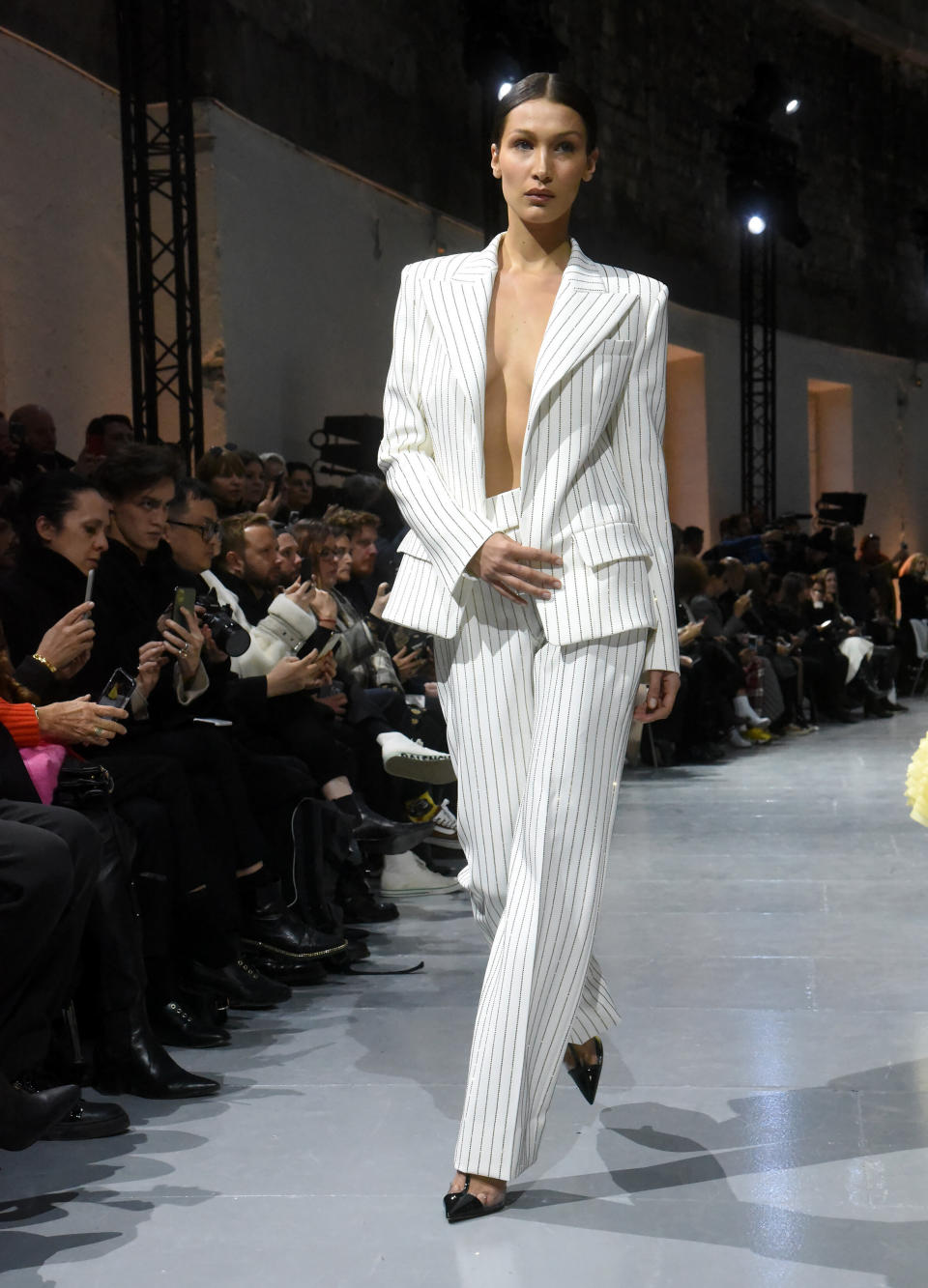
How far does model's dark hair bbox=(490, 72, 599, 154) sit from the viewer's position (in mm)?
2371

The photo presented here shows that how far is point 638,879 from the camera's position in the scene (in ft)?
16.2

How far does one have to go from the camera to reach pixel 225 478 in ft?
19.2

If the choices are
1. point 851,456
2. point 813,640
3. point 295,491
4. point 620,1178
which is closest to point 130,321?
point 295,491

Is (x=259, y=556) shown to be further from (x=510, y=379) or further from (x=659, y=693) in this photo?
(x=659, y=693)

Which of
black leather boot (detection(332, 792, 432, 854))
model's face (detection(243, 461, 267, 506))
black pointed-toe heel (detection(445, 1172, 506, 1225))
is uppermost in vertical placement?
model's face (detection(243, 461, 267, 506))

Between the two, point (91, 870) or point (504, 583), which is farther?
point (91, 870)

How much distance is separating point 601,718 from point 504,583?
9.5 inches

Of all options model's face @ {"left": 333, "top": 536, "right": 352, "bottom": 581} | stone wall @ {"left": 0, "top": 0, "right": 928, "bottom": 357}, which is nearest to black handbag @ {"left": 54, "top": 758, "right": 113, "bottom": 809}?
model's face @ {"left": 333, "top": 536, "right": 352, "bottom": 581}

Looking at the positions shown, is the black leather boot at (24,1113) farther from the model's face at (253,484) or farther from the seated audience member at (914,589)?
the seated audience member at (914,589)

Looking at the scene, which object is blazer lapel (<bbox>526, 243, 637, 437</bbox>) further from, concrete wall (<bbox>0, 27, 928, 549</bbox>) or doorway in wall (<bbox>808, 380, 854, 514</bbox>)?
doorway in wall (<bbox>808, 380, 854, 514</bbox>)

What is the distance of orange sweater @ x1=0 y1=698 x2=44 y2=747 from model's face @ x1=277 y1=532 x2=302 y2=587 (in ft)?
5.96

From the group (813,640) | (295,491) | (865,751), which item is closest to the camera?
(295,491)

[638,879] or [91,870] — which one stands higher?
[91,870]

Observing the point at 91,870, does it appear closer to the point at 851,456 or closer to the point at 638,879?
the point at 638,879
